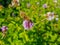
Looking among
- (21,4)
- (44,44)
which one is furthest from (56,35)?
(21,4)

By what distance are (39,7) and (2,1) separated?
76 cm

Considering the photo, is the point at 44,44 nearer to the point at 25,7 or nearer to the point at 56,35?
the point at 56,35

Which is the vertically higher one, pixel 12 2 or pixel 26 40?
pixel 12 2

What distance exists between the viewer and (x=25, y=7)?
474cm

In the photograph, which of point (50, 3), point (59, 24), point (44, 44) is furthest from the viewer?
point (50, 3)

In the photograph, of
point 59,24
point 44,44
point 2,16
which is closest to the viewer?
point 44,44

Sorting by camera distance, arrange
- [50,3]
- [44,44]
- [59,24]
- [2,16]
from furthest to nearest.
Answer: [50,3] < [2,16] < [59,24] < [44,44]

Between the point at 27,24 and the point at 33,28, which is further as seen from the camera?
the point at 33,28

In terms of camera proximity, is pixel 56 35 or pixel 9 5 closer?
pixel 56 35

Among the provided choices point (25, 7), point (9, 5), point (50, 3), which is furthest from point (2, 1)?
point (50, 3)

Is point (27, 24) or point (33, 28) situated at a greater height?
point (27, 24)

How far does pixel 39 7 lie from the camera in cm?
466

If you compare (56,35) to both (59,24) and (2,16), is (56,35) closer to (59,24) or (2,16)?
(59,24)

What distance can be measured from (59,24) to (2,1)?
136cm
